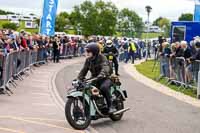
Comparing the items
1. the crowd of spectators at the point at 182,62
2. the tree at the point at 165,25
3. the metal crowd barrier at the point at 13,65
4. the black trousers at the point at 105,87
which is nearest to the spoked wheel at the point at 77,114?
the black trousers at the point at 105,87

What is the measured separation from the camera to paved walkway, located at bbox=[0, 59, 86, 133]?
11.1 meters

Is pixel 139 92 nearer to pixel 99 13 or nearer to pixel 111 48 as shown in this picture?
pixel 111 48

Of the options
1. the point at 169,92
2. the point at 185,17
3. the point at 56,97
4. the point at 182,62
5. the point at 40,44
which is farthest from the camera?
the point at 185,17

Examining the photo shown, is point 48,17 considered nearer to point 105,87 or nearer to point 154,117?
point 154,117

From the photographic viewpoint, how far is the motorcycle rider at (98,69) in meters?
11.9

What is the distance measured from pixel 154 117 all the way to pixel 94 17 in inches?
2591

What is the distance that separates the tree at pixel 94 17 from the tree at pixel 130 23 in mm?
2413

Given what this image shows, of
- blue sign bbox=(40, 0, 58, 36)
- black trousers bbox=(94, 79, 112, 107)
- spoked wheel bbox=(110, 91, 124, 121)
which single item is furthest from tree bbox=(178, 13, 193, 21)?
black trousers bbox=(94, 79, 112, 107)

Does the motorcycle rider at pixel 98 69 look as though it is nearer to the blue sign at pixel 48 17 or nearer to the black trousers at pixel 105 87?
the black trousers at pixel 105 87

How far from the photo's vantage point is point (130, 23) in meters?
83.4

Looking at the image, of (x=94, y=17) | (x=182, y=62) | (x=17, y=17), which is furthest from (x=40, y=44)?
(x=94, y=17)

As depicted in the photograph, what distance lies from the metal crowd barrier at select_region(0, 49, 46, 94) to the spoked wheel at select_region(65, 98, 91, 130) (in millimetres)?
5557

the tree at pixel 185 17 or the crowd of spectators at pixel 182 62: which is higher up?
the tree at pixel 185 17

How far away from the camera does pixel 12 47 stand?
69.6 ft
